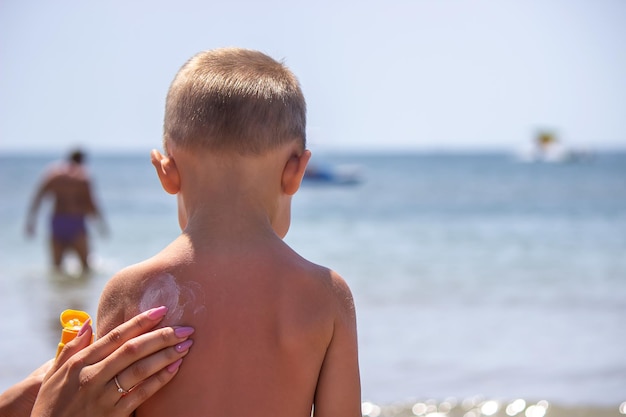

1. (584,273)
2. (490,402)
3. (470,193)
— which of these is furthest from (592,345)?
(470,193)

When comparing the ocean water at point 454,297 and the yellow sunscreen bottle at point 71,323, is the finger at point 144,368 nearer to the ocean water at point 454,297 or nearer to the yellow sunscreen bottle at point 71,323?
the yellow sunscreen bottle at point 71,323

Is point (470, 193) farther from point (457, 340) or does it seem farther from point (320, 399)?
point (320, 399)

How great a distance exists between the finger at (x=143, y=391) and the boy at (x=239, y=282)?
0.04 m

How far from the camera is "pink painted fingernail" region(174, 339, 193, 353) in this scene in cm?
144

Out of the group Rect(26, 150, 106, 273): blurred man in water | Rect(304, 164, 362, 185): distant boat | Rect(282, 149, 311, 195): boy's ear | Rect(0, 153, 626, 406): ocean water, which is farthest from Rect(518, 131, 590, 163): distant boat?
Rect(282, 149, 311, 195): boy's ear

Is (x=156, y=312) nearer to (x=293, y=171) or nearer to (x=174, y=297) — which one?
(x=174, y=297)

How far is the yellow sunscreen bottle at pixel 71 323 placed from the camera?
161 cm

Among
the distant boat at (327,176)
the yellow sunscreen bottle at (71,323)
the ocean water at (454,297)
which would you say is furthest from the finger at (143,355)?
the distant boat at (327,176)

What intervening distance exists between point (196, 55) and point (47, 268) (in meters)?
9.30

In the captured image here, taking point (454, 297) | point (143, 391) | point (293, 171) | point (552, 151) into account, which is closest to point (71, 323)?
point (143, 391)

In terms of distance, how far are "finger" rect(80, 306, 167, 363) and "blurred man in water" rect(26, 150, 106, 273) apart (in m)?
8.57

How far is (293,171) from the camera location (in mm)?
1560

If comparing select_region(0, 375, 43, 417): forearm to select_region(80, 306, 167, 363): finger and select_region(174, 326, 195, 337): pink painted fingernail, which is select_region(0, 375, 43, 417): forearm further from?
select_region(174, 326, 195, 337): pink painted fingernail

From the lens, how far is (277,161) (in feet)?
5.02
